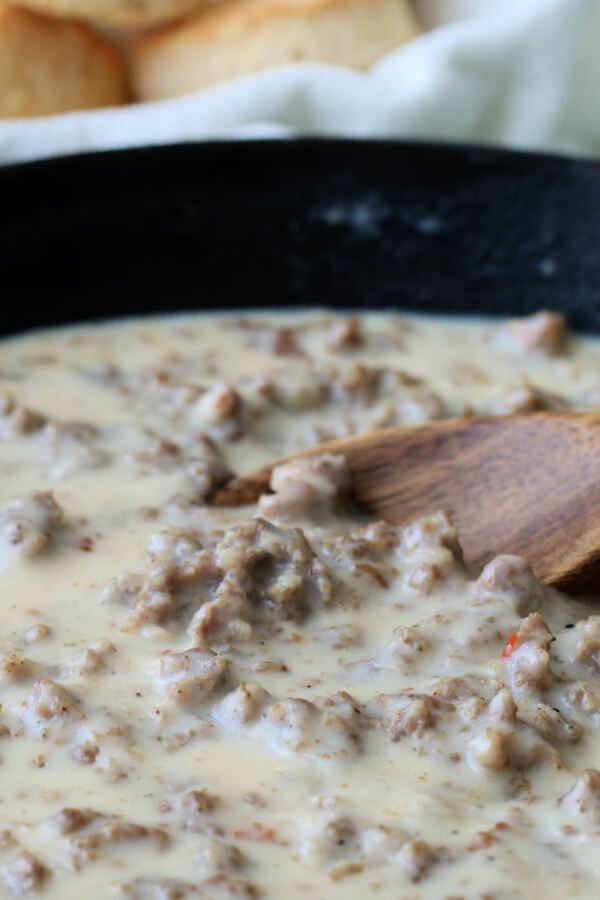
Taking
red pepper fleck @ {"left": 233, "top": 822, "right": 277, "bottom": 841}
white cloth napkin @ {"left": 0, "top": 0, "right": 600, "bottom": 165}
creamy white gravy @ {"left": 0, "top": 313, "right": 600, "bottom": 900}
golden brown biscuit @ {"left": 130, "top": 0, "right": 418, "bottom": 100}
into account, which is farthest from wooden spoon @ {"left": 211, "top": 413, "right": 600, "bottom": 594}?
golden brown biscuit @ {"left": 130, "top": 0, "right": 418, "bottom": 100}

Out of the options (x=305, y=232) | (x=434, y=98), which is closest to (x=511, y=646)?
(x=305, y=232)

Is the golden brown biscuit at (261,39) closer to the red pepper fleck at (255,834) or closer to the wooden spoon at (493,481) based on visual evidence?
the wooden spoon at (493,481)

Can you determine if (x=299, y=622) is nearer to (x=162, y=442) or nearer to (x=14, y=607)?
(x=14, y=607)

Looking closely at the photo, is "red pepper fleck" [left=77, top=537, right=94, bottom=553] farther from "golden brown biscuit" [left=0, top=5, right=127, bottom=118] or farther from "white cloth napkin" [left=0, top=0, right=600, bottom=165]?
"golden brown biscuit" [left=0, top=5, right=127, bottom=118]

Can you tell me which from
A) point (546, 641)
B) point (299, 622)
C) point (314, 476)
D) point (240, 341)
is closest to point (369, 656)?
point (299, 622)

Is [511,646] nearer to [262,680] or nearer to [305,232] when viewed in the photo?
[262,680]

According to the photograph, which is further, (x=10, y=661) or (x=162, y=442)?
(x=162, y=442)
